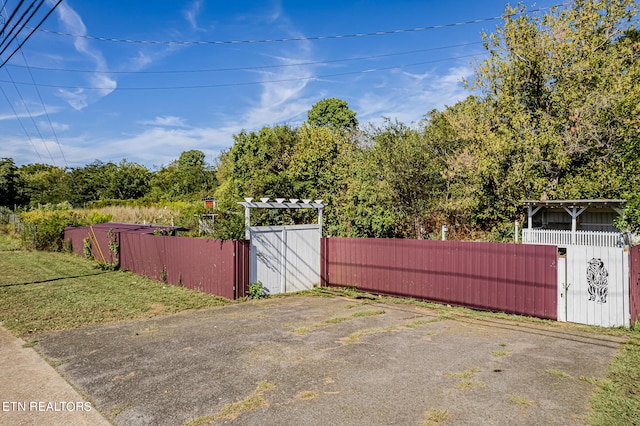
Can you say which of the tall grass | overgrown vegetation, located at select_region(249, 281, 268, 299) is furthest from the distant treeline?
the tall grass

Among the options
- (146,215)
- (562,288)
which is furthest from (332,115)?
(562,288)

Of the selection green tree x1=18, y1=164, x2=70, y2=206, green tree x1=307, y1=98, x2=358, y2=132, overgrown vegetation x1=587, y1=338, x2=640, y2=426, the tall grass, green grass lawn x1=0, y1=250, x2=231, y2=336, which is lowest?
green grass lawn x1=0, y1=250, x2=231, y2=336

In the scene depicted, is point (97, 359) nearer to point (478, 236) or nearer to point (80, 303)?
point (80, 303)

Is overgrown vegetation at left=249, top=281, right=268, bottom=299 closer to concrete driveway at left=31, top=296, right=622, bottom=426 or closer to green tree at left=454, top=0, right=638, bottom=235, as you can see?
concrete driveway at left=31, top=296, right=622, bottom=426

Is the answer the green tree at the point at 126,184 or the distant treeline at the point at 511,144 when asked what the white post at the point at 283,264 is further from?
the green tree at the point at 126,184

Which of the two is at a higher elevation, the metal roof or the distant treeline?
the distant treeline

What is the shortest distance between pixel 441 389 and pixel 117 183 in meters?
51.0

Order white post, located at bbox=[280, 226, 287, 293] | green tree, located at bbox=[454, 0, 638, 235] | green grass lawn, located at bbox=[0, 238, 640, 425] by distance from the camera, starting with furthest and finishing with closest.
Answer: green tree, located at bbox=[454, 0, 638, 235] < white post, located at bbox=[280, 226, 287, 293] < green grass lawn, located at bbox=[0, 238, 640, 425]

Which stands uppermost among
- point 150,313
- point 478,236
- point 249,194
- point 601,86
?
point 601,86

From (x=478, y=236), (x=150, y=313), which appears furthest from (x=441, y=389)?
(x=478, y=236)

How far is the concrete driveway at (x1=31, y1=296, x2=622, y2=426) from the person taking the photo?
14.1ft

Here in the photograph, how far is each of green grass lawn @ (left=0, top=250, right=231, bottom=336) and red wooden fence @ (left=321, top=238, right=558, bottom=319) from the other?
11.7 feet

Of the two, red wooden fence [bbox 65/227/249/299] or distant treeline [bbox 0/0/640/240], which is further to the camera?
distant treeline [bbox 0/0/640/240]

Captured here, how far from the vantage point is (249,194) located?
23.1 metres
